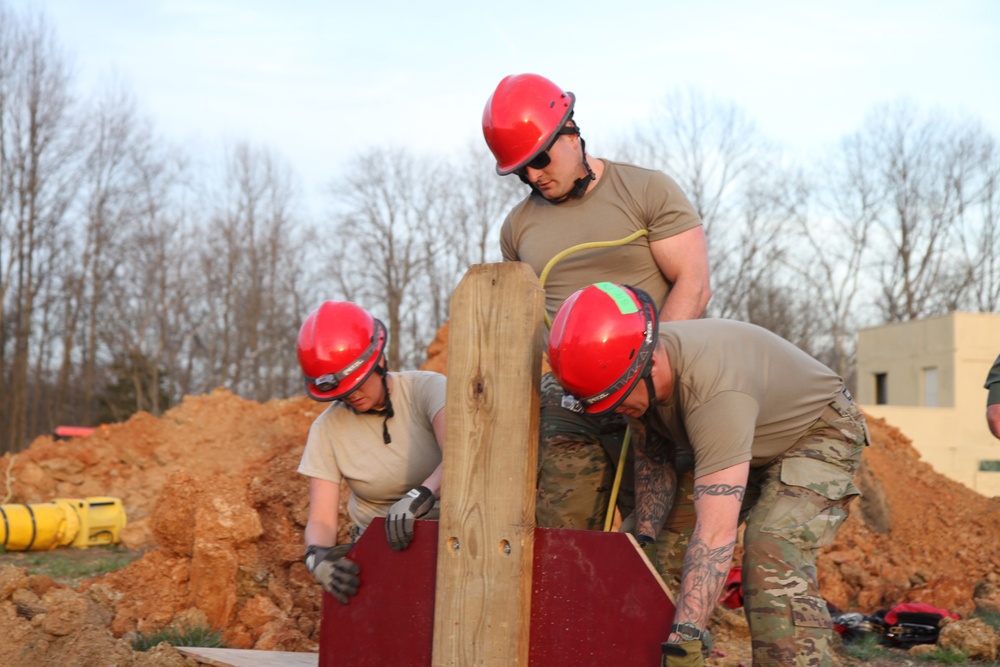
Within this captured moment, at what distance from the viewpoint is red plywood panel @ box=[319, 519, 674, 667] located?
284 centimetres

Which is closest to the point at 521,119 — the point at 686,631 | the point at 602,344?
the point at 602,344

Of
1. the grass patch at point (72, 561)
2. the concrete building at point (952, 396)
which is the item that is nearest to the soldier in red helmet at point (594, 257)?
the grass patch at point (72, 561)

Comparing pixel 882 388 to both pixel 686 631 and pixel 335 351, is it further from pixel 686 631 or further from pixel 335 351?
pixel 686 631

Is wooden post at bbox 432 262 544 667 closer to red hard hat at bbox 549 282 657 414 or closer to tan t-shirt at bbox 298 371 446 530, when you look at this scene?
red hard hat at bbox 549 282 657 414

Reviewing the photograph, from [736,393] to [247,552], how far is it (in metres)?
4.30

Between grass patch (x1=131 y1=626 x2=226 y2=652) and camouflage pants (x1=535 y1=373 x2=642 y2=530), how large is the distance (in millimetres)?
2677

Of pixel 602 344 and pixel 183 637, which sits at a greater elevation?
pixel 602 344

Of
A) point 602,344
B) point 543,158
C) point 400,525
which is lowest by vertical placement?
point 400,525

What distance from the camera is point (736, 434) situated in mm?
3027

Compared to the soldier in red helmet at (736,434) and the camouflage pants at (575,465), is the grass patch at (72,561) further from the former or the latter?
the soldier in red helmet at (736,434)

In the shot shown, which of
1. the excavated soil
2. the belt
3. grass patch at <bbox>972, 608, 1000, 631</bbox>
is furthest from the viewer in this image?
grass patch at <bbox>972, 608, 1000, 631</bbox>

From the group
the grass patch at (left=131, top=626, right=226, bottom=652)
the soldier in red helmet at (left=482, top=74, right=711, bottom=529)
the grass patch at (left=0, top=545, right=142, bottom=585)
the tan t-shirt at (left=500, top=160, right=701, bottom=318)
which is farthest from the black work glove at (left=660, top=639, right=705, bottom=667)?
the grass patch at (left=0, top=545, right=142, bottom=585)

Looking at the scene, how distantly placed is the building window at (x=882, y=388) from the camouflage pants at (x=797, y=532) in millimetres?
29439

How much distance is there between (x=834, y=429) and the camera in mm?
3539
